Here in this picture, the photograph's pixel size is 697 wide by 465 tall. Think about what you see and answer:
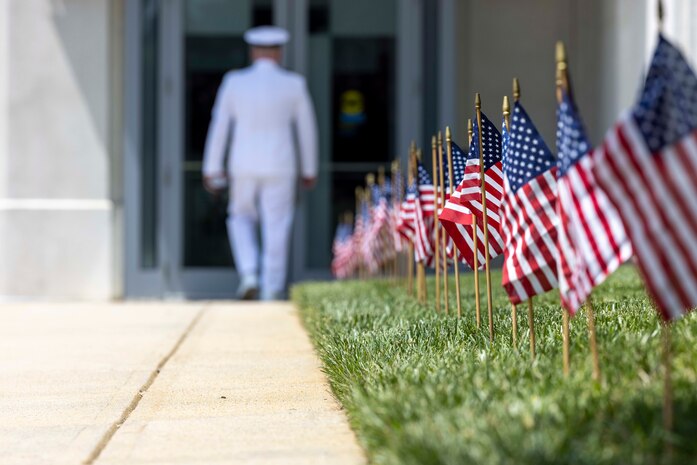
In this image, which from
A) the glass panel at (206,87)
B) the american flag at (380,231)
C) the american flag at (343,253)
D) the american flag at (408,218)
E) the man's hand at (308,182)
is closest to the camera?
Result: the american flag at (408,218)

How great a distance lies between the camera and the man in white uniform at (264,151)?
1620 cm

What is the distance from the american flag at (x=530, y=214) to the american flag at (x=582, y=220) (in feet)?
1.32

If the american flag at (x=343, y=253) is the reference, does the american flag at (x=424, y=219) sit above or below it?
above

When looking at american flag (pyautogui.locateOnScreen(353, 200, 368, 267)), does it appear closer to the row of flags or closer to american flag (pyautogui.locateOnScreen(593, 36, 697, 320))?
the row of flags

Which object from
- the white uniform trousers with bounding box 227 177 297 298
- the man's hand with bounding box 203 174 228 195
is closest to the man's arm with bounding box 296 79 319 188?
the white uniform trousers with bounding box 227 177 297 298

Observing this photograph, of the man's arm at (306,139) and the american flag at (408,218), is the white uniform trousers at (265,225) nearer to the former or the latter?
the man's arm at (306,139)

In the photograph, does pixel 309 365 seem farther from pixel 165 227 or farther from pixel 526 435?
pixel 165 227

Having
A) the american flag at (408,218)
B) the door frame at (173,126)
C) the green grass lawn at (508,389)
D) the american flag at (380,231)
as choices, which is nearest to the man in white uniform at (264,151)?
the door frame at (173,126)

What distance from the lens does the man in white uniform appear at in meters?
16.2

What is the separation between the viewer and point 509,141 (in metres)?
6.04

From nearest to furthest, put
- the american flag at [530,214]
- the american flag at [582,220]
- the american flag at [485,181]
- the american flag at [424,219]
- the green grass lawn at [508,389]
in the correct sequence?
1. the green grass lawn at [508,389]
2. the american flag at [582,220]
3. the american flag at [530,214]
4. the american flag at [485,181]
5. the american flag at [424,219]

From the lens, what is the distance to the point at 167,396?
7.07m

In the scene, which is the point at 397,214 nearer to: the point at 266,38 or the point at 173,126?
the point at 266,38

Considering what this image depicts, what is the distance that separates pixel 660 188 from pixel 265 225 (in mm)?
11942
